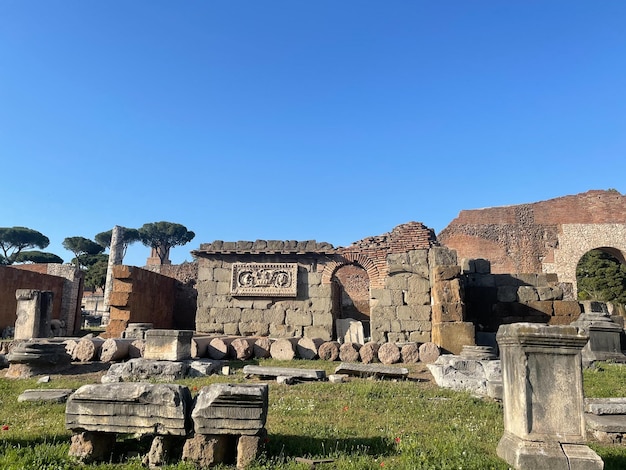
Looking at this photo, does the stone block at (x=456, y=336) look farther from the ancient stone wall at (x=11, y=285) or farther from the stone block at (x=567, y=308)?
the ancient stone wall at (x=11, y=285)

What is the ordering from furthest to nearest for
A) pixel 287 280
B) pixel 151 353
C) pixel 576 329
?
pixel 287 280 → pixel 151 353 → pixel 576 329

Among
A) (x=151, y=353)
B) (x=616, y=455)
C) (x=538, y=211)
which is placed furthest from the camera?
(x=538, y=211)

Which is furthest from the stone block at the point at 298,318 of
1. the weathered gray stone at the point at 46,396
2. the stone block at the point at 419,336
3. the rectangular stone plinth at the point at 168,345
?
the weathered gray stone at the point at 46,396

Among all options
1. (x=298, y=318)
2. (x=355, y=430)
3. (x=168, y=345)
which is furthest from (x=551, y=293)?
(x=168, y=345)

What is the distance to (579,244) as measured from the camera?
29062 millimetres

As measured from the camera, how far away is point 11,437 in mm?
4395

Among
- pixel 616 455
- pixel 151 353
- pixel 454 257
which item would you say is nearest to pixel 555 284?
pixel 454 257

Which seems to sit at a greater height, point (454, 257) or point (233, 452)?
point (454, 257)

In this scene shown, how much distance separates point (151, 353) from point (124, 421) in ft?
20.2

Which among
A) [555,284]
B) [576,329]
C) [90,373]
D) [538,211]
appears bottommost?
[90,373]

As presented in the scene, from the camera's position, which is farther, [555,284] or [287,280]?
[287,280]

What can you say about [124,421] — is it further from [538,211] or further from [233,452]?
[538,211]

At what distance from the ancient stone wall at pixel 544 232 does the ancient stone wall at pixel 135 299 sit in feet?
66.6

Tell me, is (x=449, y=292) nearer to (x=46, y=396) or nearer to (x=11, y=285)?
(x=46, y=396)
